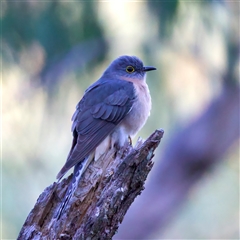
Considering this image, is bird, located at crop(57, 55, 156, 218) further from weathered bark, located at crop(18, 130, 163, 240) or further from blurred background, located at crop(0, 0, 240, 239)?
blurred background, located at crop(0, 0, 240, 239)

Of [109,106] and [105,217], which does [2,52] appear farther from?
[105,217]

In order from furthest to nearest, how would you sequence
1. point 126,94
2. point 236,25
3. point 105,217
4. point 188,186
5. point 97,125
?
1. point 188,186
2. point 236,25
3. point 126,94
4. point 97,125
5. point 105,217

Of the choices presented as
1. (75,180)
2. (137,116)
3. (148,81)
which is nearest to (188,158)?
(148,81)

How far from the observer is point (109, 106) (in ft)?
17.6

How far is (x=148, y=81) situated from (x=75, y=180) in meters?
3.84

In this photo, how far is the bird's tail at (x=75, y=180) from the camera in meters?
3.93

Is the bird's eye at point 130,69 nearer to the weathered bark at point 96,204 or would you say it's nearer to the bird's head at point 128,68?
the bird's head at point 128,68

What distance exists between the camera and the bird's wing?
501cm

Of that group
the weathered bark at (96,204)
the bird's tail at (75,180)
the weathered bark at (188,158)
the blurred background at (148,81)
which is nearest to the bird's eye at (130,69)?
the blurred background at (148,81)

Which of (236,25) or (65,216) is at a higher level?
(236,25)

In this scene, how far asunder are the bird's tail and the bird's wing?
0.30 feet

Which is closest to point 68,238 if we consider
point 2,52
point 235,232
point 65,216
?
point 65,216

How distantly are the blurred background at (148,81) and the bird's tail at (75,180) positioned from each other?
2.55 metres

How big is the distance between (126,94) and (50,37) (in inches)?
78.5
